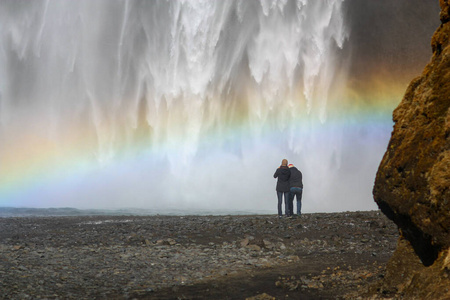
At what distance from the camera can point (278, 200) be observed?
21812 millimetres

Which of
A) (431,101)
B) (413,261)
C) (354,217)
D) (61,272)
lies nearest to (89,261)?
(61,272)

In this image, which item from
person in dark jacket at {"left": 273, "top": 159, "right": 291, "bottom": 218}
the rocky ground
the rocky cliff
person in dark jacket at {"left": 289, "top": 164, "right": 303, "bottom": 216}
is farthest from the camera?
person in dark jacket at {"left": 273, "top": 159, "right": 291, "bottom": 218}

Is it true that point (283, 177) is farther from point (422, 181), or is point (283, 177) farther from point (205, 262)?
point (422, 181)

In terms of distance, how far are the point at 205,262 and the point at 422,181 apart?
24.3 ft

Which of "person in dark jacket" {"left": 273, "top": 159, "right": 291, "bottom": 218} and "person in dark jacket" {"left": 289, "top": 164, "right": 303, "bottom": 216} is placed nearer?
"person in dark jacket" {"left": 289, "top": 164, "right": 303, "bottom": 216}

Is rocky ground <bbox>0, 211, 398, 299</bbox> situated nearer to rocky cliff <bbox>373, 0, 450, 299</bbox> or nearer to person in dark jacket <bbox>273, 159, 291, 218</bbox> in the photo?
rocky cliff <bbox>373, 0, 450, 299</bbox>

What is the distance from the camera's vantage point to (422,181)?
5965 millimetres

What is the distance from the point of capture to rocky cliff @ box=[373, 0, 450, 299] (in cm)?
555

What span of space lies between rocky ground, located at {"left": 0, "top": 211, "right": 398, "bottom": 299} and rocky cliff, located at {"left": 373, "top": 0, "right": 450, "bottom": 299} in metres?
1.31

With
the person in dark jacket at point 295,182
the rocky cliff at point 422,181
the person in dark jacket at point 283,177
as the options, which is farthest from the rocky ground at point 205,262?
the person in dark jacket at point 283,177

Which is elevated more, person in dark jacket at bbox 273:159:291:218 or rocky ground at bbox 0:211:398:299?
person in dark jacket at bbox 273:159:291:218

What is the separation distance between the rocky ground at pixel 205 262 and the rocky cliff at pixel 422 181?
1313 mm

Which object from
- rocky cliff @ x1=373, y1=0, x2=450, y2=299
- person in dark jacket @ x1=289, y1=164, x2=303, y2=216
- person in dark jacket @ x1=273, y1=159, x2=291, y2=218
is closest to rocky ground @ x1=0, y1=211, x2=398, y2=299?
rocky cliff @ x1=373, y1=0, x2=450, y2=299

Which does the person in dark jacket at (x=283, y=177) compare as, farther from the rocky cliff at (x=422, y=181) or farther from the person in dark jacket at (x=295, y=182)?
the rocky cliff at (x=422, y=181)
